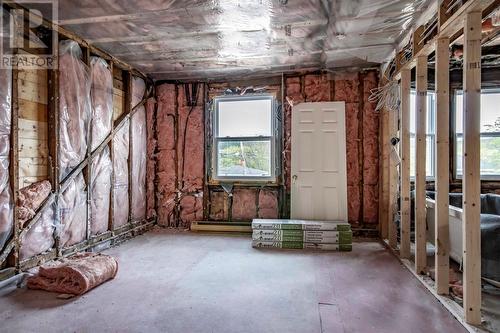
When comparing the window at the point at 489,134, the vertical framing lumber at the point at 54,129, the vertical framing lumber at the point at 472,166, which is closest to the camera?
the vertical framing lumber at the point at 472,166

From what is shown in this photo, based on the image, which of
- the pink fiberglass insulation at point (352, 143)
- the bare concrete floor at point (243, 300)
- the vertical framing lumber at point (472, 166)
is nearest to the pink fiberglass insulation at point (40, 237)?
the bare concrete floor at point (243, 300)

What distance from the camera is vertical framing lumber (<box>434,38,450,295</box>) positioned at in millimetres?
2523

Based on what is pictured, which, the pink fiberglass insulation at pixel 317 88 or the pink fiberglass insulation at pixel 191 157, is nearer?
the pink fiberglass insulation at pixel 317 88

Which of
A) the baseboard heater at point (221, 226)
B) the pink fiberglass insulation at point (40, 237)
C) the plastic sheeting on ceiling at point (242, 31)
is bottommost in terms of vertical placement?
the baseboard heater at point (221, 226)

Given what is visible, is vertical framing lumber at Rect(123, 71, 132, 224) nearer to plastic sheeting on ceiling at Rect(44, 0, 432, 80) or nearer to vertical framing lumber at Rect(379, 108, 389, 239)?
plastic sheeting on ceiling at Rect(44, 0, 432, 80)

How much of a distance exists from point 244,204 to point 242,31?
2.81 metres

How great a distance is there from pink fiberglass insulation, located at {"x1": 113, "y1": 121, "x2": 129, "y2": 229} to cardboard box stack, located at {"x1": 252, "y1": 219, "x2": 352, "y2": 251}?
209 cm

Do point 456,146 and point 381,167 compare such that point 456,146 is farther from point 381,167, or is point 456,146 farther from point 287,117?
point 287,117

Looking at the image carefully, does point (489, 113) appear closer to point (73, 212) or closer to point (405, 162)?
point (405, 162)

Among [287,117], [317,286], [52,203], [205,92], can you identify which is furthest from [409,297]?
[205,92]

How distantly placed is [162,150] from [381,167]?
12.3 feet

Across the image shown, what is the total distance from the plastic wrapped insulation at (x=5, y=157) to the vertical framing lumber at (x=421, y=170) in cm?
400

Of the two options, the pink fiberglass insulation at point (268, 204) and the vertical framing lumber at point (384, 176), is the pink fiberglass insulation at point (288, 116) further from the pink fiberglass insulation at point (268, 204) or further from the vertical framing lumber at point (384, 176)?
the vertical framing lumber at point (384, 176)

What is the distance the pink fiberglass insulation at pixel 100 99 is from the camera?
3.89m
